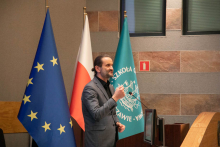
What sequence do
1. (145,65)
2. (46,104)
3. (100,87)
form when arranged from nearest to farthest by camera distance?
(100,87) → (46,104) → (145,65)

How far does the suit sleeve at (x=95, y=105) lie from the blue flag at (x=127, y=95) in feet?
3.74

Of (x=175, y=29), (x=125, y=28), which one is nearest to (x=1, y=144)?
(x=125, y=28)

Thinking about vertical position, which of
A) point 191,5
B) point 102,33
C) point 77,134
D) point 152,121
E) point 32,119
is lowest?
point 77,134

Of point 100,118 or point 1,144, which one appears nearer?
point 100,118

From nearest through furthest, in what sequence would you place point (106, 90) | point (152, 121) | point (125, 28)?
point (152, 121) → point (106, 90) → point (125, 28)

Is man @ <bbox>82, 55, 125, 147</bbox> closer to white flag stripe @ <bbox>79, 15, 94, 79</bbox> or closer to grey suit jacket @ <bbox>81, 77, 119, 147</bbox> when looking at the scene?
grey suit jacket @ <bbox>81, 77, 119, 147</bbox>

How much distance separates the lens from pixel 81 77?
9.96 feet

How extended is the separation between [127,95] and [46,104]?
108 cm

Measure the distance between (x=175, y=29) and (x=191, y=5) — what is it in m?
0.50

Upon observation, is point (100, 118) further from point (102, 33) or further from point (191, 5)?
point (191, 5)

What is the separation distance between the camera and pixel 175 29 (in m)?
3.90

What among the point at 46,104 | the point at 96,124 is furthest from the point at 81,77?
the point at 96,124

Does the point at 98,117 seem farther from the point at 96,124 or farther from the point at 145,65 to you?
the point at 145,65

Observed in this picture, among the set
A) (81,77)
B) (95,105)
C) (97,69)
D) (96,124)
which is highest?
(97,69)
